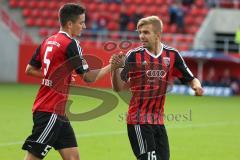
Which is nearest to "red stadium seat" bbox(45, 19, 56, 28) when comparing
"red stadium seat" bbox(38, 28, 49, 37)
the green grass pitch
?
"red stadium seat" bbox(38, 28, 49, 37)

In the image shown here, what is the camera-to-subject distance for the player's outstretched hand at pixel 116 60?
25.3 ft

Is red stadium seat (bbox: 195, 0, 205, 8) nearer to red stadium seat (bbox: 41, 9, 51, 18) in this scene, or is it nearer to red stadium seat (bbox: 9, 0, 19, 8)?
red stadium seat (bbox: 41, 9, 51, 18)

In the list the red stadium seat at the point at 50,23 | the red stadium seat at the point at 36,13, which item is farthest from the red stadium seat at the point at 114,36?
the red stadium seat at the point at 36,13

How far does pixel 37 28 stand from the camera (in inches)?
1439

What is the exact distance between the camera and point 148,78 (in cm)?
830

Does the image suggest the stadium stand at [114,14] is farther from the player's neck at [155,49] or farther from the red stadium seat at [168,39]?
the player's neck at [155,49]

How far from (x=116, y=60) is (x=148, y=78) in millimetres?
705

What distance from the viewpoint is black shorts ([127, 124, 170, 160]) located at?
800 centimetres

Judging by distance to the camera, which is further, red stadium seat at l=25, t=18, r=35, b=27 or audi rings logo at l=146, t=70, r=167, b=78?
red stadium seat at l=25, t=18, r=35, b=27

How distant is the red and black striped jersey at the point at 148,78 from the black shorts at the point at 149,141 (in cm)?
8

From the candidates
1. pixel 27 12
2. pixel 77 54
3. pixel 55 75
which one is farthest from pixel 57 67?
pixel 27 12

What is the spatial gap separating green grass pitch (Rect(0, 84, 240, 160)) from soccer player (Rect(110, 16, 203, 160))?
12.5ft

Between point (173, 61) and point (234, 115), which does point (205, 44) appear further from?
point (173, 61)

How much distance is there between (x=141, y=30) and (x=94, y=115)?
33.7ft
